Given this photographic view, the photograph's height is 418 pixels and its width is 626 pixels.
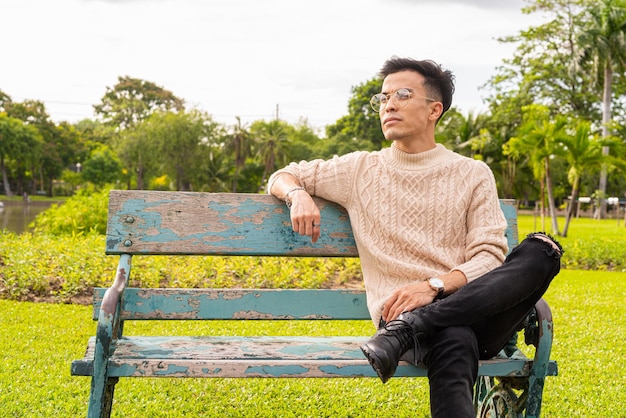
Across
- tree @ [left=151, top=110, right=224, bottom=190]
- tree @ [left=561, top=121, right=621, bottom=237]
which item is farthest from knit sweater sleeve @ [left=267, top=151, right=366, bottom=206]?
tree @ [left=151, top=110, right=224, bottom=190]

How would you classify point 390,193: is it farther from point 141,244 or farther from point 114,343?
point 114,343

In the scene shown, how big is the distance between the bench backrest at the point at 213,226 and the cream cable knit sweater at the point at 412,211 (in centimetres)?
14

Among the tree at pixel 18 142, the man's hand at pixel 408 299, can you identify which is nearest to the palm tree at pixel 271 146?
the tree at pixel 18 142

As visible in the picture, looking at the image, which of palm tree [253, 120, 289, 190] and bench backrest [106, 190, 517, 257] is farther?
palm tree [253, 120, 289, 190]

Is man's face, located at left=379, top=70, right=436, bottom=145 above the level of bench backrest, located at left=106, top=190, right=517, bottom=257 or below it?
above

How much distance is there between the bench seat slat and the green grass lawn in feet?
2.54

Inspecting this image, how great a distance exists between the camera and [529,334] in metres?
2.53

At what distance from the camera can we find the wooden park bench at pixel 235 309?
2.25 metres

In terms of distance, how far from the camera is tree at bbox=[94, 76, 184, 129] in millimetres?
57750

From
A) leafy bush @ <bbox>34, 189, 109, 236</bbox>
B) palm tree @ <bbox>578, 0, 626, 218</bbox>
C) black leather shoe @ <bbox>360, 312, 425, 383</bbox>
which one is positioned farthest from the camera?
palm tree @ <bbox>578, 0, 626, 218</bbox>

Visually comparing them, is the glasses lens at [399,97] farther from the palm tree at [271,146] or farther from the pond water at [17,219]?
the palm tree at [271,146]

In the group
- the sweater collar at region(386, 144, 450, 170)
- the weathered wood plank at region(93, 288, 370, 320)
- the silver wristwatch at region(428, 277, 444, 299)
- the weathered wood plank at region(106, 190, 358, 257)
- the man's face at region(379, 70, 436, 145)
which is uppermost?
the man's face at region(379, 70, 436, 145)

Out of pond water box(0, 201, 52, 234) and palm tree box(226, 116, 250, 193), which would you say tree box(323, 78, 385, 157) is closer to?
palm tree box(226, 116, 250, 193)

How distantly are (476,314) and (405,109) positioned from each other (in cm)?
100
